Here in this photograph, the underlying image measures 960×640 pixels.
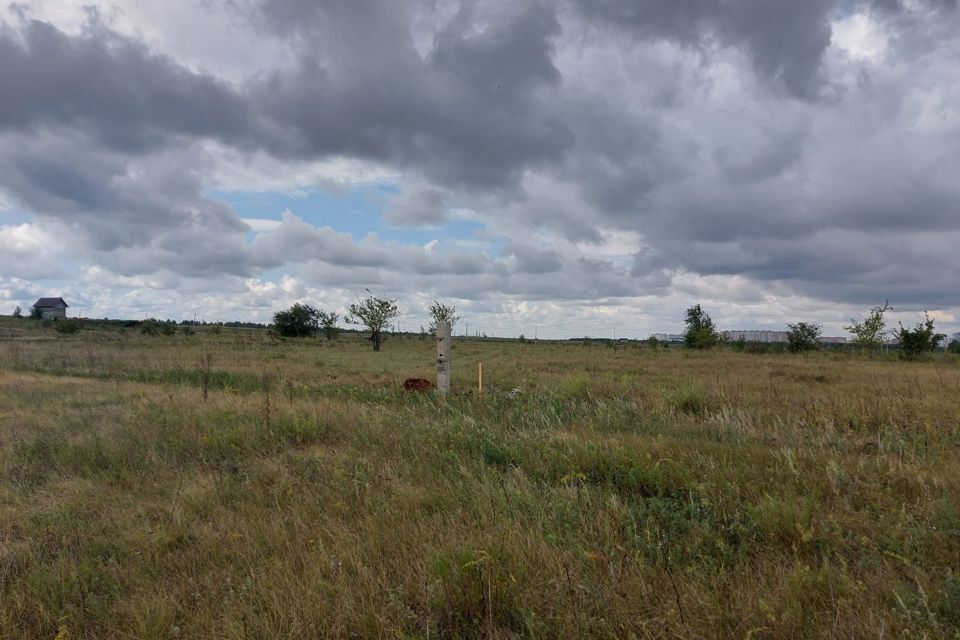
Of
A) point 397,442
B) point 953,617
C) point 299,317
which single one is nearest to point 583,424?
point 397,442

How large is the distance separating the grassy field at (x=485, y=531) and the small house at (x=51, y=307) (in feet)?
440

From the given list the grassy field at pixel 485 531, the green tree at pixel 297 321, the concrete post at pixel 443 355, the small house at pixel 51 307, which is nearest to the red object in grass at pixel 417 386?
the concrete post at pixel 443 355

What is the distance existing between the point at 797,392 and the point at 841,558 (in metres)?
9.80

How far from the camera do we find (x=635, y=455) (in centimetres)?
479

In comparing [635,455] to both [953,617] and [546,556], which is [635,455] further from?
[953,617]

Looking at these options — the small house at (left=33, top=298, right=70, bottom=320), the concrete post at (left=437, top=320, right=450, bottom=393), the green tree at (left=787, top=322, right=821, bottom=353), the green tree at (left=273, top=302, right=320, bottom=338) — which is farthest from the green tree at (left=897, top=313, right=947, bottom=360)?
the small house at (left=33, top=298, right=70, bottom=320)

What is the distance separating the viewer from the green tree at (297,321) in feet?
203

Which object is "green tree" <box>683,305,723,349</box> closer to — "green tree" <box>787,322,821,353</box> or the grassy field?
"green tree" <box>787,322,821,353</box>

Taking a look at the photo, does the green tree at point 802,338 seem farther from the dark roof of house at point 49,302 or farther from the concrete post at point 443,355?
the dark roof of house at point 49,302

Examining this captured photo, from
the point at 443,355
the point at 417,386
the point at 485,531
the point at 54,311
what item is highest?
the point at 54,311

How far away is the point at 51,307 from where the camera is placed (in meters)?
111

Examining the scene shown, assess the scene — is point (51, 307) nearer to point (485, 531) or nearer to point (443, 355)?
point (443, 355)

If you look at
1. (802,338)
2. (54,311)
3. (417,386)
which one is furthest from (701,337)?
(54,311)

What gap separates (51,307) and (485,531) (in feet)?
469
